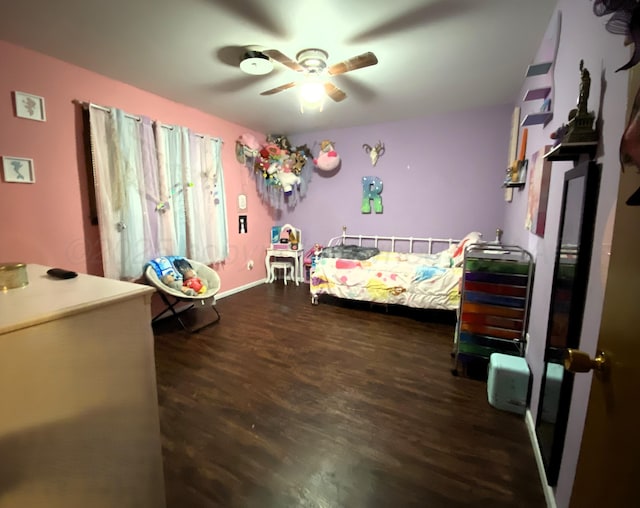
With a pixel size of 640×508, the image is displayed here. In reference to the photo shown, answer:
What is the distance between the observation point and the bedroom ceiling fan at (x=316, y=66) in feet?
6.66

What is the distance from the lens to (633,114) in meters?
0.59

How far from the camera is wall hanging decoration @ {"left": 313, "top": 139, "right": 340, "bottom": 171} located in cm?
438

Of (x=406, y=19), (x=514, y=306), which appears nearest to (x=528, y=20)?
(x=406, y=19)

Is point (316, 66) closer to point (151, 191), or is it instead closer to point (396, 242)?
point (151, 191)

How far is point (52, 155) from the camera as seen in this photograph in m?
2.39

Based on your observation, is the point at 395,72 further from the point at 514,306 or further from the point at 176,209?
the point at 176,209

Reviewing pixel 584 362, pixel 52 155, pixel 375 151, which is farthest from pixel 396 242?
pixel 52 155

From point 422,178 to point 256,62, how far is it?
Result: 2.69 metres

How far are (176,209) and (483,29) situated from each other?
3.09 meters

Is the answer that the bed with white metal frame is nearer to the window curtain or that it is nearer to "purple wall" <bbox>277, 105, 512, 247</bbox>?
"purple wall" <bbox>277, 105, 512, 247</bbox>

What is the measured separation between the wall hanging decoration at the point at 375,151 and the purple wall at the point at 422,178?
0.05m

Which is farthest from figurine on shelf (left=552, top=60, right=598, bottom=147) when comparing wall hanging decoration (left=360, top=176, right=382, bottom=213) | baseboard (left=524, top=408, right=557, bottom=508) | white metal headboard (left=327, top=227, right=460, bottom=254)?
wall hanging decoration (left=360, top=176, right=382, bottom=213)

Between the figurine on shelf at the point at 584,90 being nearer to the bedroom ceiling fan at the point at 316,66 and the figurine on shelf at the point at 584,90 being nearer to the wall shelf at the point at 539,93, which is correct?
the wall shelf at the point at 539,93

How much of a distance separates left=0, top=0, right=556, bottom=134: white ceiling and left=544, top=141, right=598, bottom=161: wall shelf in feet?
3.87
